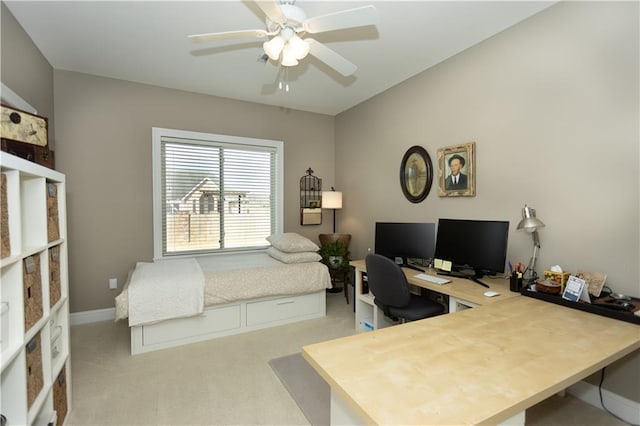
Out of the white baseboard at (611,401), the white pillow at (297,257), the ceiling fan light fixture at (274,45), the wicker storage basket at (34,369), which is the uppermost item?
the ceiling fan light fixture at (274,45)

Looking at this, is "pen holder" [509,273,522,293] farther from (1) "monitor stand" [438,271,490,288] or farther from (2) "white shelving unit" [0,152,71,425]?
(2) "white shelving unit" [0,152,71,425]

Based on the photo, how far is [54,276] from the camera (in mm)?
1746

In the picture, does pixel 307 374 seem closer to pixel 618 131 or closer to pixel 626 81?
pixel 618 131

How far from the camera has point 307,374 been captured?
2299mm

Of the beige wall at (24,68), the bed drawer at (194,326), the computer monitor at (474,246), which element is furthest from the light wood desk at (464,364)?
the beige wall at (24,68)

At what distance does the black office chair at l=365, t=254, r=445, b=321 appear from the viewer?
7.20 feet

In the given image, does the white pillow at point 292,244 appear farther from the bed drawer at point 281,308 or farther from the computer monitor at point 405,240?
the computer monitor at point 405,240

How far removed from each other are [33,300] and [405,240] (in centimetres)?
273

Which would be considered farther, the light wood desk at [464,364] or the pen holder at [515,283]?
the pen holder at [515,283]

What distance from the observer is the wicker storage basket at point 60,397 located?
1707 millimetres

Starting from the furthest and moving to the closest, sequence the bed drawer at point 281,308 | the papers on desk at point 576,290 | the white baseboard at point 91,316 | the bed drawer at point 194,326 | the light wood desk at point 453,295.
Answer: the white baseboard at point 91,316 < the bed drawer at point 281,308 < the bed drawer at point 194,326 < the light wood desk at point 453,295 < the papers on desk at point 576,290

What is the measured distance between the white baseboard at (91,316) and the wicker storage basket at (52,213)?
2089 millimetres

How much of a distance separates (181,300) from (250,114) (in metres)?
2.64

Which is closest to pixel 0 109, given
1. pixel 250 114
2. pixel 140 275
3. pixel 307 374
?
pixel 140 275
